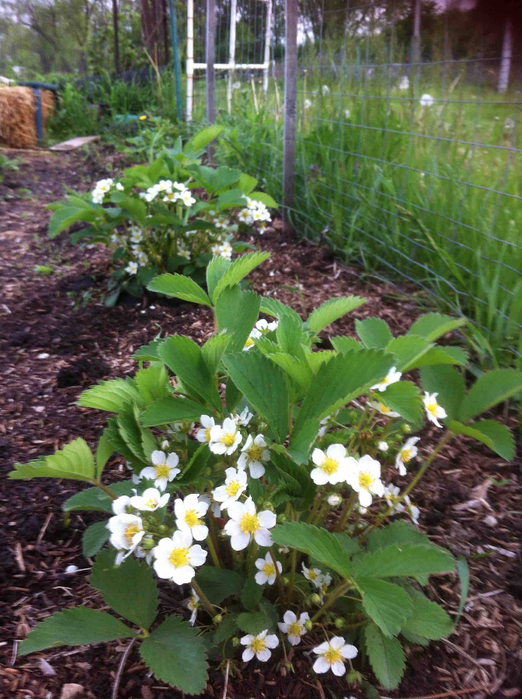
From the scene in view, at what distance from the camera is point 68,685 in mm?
887

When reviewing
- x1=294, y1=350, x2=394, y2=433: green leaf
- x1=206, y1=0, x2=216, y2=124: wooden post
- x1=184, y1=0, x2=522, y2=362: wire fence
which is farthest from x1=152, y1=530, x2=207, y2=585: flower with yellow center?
x1=206, y1=0, x2=216, y2=124: wooden post

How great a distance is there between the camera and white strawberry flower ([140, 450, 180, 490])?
81cm

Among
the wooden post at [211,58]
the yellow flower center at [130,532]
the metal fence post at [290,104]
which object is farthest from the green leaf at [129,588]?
the wooden post at [211,58]

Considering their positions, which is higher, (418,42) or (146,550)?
(418,42)

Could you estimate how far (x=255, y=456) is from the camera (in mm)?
813

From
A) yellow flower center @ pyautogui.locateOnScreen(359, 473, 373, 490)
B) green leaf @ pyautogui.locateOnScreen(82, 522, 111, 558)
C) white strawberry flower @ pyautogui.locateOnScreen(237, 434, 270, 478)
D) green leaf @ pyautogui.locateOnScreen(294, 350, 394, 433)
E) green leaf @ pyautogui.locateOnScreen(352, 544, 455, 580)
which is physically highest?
green leaf @ pyautogui.locateOnScreen(294, 350, 394, 433)

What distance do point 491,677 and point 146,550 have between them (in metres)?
0.64

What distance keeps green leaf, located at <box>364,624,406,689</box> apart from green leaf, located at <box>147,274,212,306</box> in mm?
603

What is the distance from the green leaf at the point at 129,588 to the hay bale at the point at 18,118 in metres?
6.61

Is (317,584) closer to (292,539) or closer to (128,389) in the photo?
(292,539)

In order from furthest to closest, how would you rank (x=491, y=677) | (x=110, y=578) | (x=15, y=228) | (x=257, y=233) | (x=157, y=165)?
(x=15, y=228)
(x=257, y=233)
(x=157, y=165)
(x=491, y=677)
(x=110, y=578)

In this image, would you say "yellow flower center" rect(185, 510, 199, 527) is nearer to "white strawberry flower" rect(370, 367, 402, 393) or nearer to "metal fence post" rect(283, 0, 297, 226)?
"white strawberry flower" rect(370, 367, 402, 393)

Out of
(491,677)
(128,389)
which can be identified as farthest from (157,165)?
(491,677)

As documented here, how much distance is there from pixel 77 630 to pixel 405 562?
0.46 m
